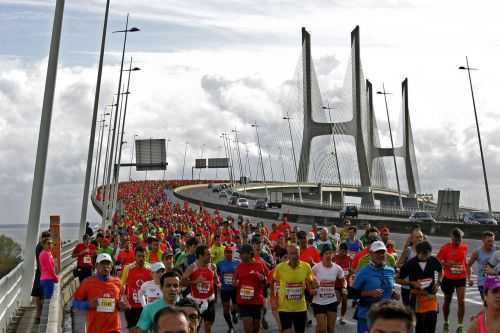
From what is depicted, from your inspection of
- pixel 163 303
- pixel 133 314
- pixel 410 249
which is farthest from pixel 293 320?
pixel 163 303

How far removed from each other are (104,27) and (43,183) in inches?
696

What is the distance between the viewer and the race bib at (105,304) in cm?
995

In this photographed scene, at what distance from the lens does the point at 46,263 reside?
1523 centimetres

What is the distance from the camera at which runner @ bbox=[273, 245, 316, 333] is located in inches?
464

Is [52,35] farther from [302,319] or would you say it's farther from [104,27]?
[104,27]

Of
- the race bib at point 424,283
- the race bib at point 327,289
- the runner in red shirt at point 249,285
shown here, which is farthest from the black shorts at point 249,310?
the race bib at point 424,283

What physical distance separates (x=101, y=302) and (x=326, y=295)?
3.43 meters

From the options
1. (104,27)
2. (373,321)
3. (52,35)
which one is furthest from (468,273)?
(104,27)

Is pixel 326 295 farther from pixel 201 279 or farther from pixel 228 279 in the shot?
pixel 228 279

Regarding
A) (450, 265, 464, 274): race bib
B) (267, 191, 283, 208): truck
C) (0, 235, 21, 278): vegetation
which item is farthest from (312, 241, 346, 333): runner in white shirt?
(267, 191, 283, 208): truck

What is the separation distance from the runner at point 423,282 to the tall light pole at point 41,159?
27.5 feet

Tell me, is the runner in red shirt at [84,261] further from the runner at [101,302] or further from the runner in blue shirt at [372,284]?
the runner in blue shirt at [372,284]

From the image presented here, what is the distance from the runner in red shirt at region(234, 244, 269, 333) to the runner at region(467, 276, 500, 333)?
6608 mm

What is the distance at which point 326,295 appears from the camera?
12430mm
